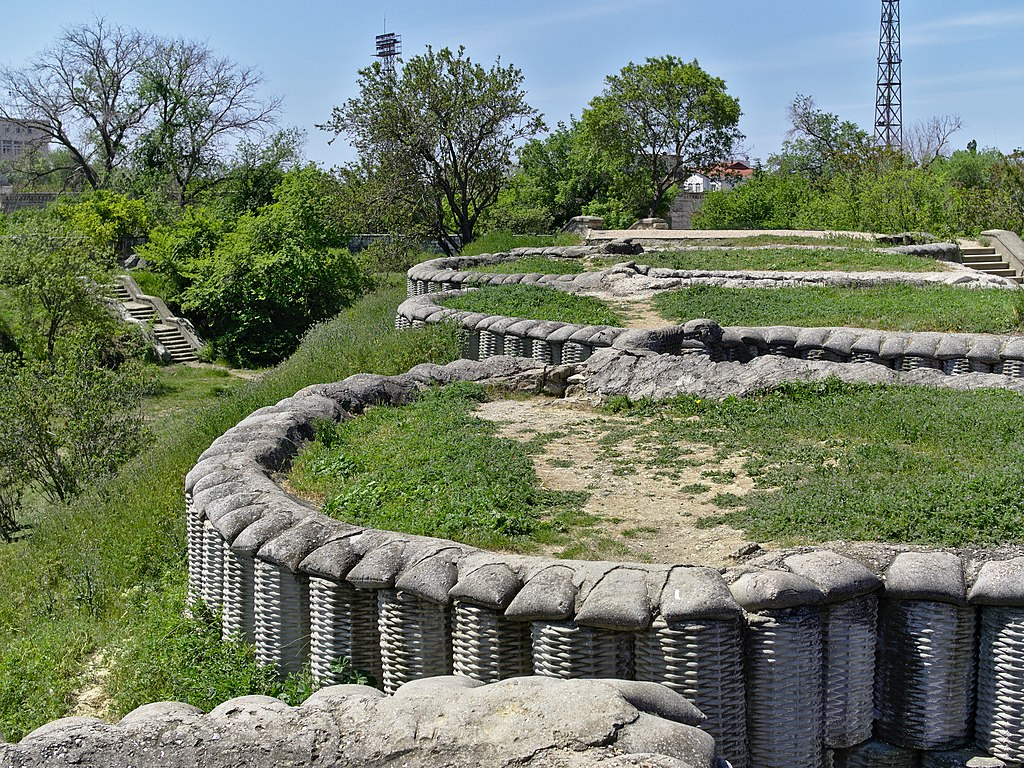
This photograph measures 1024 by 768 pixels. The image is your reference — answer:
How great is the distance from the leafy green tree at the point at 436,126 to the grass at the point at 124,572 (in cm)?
1407

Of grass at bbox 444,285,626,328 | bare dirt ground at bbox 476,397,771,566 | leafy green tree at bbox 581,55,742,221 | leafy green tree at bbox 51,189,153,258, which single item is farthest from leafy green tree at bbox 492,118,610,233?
bare dirt ground at bbox 476,397,771,566

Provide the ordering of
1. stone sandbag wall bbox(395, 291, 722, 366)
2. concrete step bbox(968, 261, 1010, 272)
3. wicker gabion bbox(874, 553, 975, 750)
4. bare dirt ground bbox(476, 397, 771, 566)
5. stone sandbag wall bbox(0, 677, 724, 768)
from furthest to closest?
concrete step bbox(968, 261, 1010, 272) < stone sandbag wall bbox(395, 291, 722, 366) < bare dirt ground bbox(476, 397, 771, 566) < wicker gabion bbox(874, 553, 975, 750) < stone sandbag wall bbox(0, 677, 724, 768)

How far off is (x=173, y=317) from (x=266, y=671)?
2314cm

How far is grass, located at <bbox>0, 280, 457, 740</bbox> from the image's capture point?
609 centimetres

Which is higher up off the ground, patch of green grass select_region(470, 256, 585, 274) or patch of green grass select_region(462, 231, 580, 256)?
patch of green grass select_region(462, 231, 580, 256)

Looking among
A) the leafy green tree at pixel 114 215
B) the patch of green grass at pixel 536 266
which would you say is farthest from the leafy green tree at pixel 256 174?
the patch of green grass at pixel 536 266

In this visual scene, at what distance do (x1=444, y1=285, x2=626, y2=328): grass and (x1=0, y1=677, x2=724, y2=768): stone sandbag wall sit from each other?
789cm

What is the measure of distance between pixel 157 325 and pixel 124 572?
20.1 m

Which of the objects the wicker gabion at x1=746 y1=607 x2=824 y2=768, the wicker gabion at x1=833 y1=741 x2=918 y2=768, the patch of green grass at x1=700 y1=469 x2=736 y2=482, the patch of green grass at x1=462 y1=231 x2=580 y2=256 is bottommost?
the wicker gabion at x1=833 y1=741 x2=918 y2=768

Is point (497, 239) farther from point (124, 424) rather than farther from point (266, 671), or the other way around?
point (266, 671)

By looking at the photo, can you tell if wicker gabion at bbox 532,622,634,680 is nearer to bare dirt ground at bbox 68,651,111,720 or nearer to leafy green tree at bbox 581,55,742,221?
bare dirt ground at bbox 68,651,111,720

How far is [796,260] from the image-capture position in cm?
1608

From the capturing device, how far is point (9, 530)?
43.9 feet

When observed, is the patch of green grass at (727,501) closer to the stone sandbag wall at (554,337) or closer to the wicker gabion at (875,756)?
the wicker gabion at (875,756)
